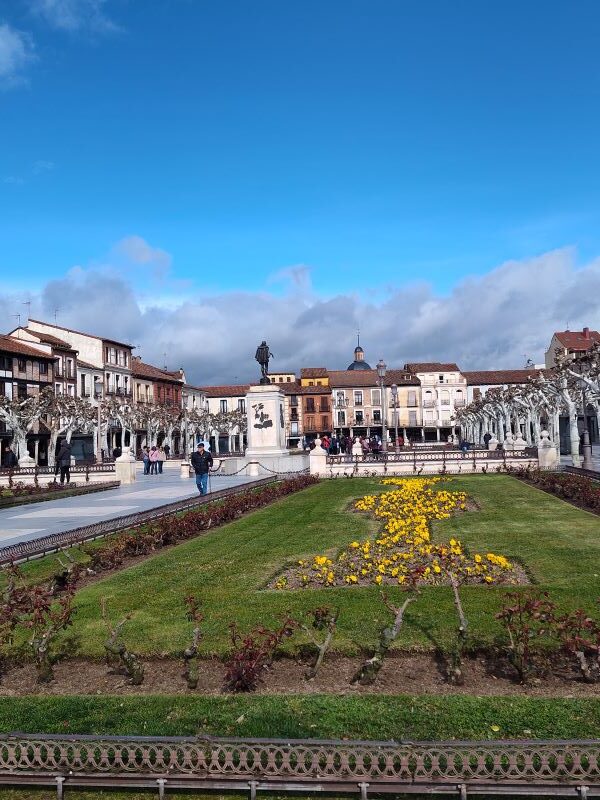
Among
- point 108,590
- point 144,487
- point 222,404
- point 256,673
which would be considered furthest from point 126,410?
point 256,673

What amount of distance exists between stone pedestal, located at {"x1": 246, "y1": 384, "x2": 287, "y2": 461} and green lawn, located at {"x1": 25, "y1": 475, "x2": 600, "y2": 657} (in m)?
18.2

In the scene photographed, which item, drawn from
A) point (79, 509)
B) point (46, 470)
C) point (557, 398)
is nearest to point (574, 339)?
point (557, 398)

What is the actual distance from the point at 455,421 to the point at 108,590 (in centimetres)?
8820

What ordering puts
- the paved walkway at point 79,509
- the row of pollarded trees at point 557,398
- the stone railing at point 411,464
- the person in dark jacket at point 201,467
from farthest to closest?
the row of pollarded trees at point 557,398 < the stone railing at point 411,464 < the person in dark jacket at point 201,467 < the paved walkway at point 79,509

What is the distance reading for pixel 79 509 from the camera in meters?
21.3

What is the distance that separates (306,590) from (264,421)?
26927 mm

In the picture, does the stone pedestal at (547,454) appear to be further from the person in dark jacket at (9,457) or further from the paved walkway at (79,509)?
the person in dark jacket at (9,457)

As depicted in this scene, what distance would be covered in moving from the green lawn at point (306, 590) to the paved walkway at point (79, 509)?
4139 millimetres

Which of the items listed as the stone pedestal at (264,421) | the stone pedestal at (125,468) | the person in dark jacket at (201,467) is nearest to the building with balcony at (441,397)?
the stone pedestal at (264,421)

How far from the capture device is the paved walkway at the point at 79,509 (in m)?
16.5

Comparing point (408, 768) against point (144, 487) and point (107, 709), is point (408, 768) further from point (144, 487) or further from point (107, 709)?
point (144, 487)

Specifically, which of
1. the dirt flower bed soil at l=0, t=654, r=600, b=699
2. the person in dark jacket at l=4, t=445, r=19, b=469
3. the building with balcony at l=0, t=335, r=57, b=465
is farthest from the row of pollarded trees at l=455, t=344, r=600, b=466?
the person in dark jacket at l=4, t=445, r=19, b=469

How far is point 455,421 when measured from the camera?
311 ft

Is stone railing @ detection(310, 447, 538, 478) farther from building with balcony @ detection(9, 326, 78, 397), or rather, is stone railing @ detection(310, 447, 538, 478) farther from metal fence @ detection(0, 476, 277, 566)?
building with balcony @ detection(9, 326, 78, 397)
